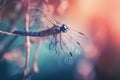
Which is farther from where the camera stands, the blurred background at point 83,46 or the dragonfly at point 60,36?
the blurred background at point 83,46

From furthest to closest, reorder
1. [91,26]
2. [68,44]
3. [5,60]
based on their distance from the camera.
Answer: [91,26] < [5,60] < [68,44]

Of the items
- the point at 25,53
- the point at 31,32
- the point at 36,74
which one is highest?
the point at 31,32

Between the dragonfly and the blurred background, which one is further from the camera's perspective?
the blurred background

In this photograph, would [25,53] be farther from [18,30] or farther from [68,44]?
[68,44]

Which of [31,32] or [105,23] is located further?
[105,23]

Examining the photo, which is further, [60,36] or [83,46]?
[83,46]

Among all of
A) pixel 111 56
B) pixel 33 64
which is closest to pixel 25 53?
pixel 33 64

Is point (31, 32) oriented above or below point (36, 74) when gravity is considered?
above

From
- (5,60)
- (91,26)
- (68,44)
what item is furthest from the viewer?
(91,26)
